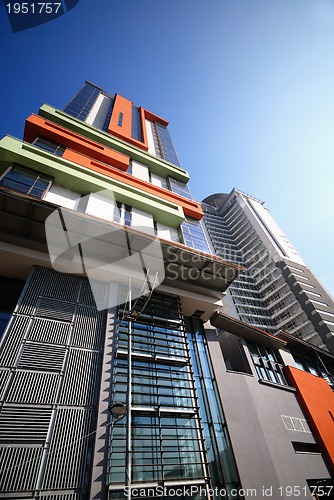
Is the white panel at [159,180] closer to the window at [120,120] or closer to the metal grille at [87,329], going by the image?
the window at [120,120]

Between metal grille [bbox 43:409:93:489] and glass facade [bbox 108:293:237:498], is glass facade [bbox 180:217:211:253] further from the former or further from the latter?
metal grille [bbox 43:409:93:489]

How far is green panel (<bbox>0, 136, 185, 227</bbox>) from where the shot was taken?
13.2 meters

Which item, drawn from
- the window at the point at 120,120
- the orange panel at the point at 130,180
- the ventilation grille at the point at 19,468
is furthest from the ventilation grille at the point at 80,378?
the window at the point at 120,120

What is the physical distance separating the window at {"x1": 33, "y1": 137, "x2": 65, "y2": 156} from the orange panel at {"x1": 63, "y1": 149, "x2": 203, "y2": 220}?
810mm

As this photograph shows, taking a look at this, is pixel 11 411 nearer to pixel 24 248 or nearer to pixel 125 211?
pixel 24 248

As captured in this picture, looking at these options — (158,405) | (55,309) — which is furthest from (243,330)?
(55,309)

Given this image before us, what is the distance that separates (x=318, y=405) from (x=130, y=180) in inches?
807

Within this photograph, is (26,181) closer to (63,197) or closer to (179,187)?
(63,197)

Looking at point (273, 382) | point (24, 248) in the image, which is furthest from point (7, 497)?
point (273, 382)

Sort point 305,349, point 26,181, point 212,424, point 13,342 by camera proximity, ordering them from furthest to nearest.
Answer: point 305,349 → point 26,181 → point 212,424 → point 13,342

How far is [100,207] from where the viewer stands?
564 inches

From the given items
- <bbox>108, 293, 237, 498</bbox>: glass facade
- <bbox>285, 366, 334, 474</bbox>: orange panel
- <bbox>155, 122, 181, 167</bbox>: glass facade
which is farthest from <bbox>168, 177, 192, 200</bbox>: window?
<bbox>285, 366, 334, 474</bbox>: orange panel

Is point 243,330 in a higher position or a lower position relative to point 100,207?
lower

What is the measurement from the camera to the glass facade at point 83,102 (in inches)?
1027
